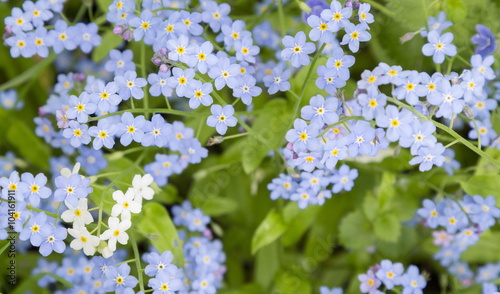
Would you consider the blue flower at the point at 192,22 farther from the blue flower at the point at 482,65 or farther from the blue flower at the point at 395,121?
the blue flower at the point at 482,65

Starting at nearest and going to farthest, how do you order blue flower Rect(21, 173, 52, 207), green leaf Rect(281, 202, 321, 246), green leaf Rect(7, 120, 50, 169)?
blue flower Rect(21, 173, 52, 207) → green leaf Rect(281, 202, 321, 246) → green leaf Rect(7, 120, 50, 169)

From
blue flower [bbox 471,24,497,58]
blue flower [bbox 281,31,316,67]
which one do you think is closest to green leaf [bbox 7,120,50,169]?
blue flower [bbox 281,31,316,67]

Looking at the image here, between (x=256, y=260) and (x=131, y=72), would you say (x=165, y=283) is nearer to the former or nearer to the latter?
(x=131, y=72)

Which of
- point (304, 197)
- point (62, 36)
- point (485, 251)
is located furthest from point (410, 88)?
point (62, 36)

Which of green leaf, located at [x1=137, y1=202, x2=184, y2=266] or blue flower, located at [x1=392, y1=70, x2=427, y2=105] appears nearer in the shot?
blue flower, located at [x1=392, y1=70, x2=427, y2=105]

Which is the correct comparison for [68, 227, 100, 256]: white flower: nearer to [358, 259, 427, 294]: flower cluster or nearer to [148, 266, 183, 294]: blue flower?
[148, 266, 183, 294]: blue flower

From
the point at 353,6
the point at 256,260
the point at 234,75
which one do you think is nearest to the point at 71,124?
the point at 234,75
